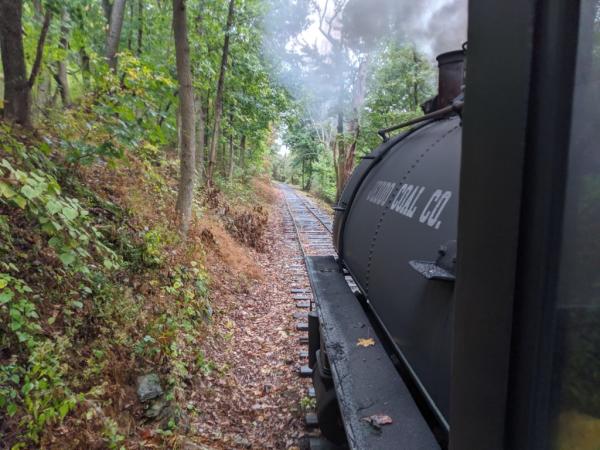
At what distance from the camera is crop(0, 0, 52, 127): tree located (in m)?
→ 5.31

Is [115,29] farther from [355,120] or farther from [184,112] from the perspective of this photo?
[355,120]

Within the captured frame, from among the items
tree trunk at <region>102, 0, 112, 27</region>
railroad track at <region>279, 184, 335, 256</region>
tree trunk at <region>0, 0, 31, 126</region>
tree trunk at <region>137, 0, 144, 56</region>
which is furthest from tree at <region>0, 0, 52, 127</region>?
tree trunk at <region>137, 0, 144, 56</region>

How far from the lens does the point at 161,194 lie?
8969 millimetres

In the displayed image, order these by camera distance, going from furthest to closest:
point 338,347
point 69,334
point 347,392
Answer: point 69,334 → point 338,347 → point 347,392

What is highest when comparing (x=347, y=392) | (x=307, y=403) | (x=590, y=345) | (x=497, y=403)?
(x=590, y=345)

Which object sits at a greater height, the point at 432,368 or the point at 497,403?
the point at 497,403

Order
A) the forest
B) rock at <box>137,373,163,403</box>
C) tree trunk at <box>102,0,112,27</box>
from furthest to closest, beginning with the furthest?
1. tree trunk at <box>102,0,112,27</box>
2. rock at <box>137,373,163,403</box>
3. the forest

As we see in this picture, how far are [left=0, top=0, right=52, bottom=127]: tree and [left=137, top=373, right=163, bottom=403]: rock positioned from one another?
160 inches

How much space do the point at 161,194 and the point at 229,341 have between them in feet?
14.0

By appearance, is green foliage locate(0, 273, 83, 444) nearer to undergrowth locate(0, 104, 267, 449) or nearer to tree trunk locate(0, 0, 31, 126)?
undergrowth locate(0, 104, 267, 449)

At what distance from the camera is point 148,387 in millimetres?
4188

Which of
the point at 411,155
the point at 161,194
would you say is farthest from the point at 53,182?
the point at 161,194

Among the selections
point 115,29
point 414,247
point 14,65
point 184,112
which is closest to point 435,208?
point 414,247

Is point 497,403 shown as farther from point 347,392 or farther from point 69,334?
point 69,334
